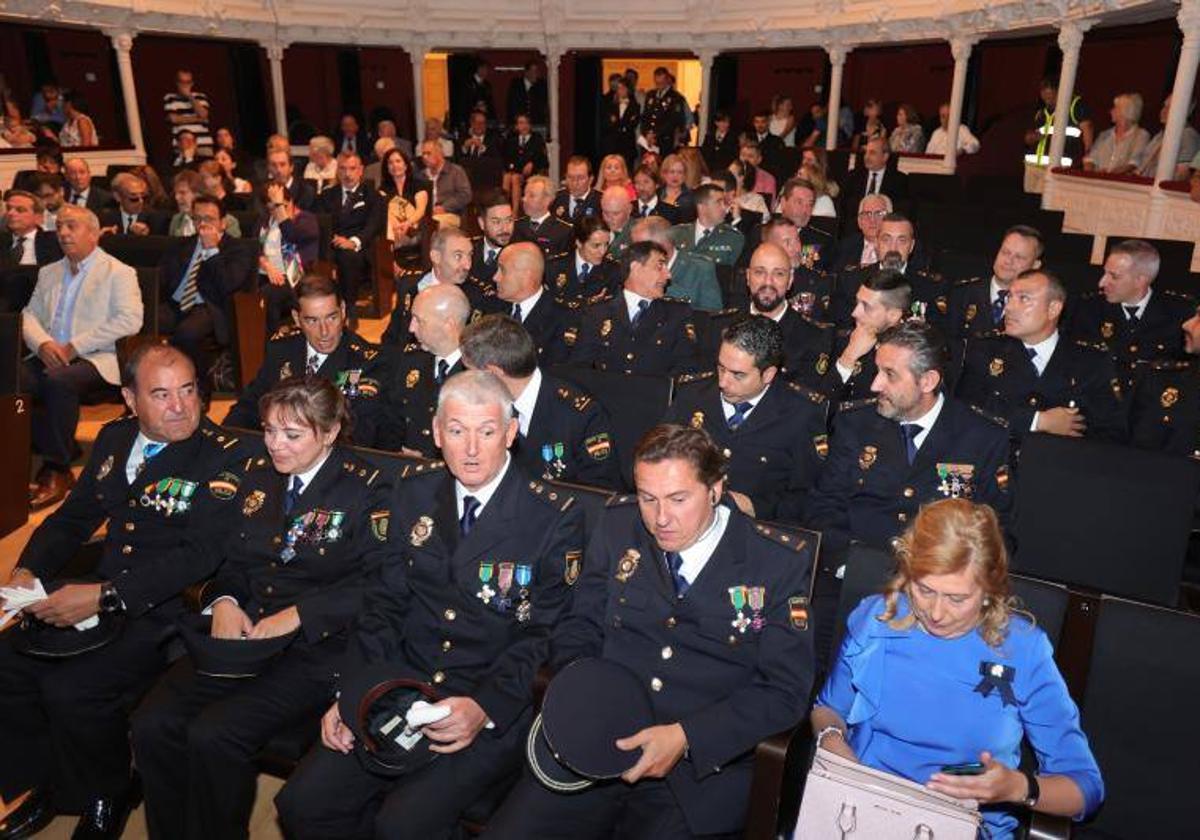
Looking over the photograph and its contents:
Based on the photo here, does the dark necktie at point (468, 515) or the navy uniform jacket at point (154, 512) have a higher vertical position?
the dark necktie at point (468, 515)

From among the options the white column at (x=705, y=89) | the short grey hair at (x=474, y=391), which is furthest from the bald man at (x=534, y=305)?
the white column at (x=705, y=89)

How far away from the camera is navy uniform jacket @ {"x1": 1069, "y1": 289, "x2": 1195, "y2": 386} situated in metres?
4.74

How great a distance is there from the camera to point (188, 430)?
3.01 m

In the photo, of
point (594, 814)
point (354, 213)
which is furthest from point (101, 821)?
point (354, 213)

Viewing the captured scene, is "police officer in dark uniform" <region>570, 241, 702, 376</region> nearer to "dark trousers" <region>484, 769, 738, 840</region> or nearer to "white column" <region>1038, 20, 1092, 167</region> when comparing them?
"dark trousers" <region>484, 769, 738, 840</region>

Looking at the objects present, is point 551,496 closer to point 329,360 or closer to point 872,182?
point 329,360

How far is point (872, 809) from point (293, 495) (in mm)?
A: 1966

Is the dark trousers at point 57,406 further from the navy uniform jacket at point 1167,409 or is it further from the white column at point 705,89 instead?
the white column at point 705,89

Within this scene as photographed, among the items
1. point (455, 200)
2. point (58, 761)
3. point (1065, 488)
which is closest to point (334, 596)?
point (58, 761)

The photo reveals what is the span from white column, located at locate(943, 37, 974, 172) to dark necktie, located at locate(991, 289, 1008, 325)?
7244 millimetres

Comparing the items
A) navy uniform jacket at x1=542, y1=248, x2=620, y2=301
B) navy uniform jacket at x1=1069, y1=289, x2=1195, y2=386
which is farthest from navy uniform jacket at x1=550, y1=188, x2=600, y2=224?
navy uniform jacket at x1=1069, y1=289, x2=1195, y2=386

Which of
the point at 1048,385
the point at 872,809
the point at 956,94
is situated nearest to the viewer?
the point at 872,809

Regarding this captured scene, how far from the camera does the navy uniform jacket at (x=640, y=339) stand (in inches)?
181

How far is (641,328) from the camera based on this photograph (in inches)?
183
